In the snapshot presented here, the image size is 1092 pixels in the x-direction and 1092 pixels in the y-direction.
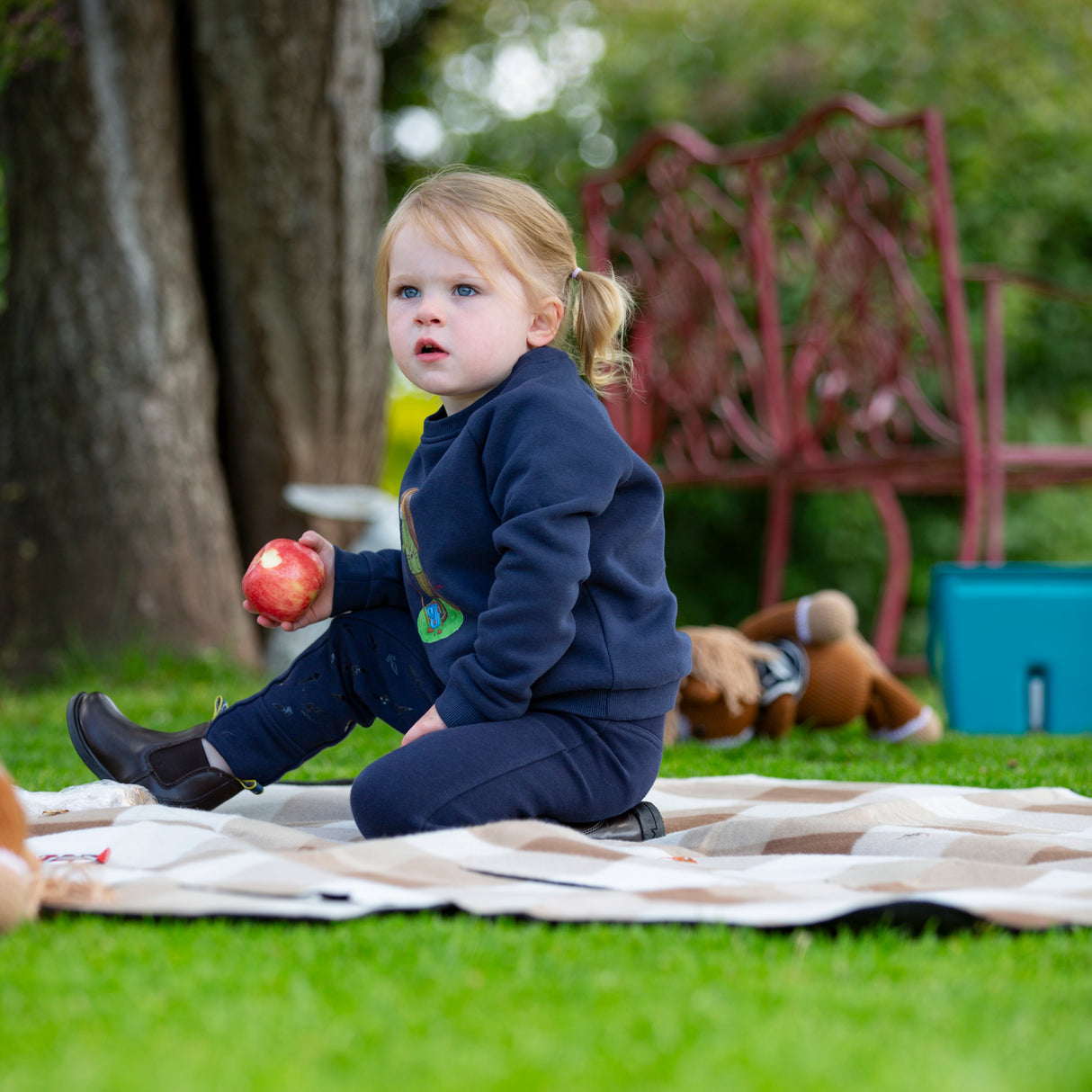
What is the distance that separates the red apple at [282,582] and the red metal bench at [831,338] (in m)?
2.13

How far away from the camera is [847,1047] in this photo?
0.94 meters

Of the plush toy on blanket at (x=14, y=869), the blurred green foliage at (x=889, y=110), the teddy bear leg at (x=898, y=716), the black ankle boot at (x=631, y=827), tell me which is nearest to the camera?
the plush toy on blanket at (x=14, y=869)

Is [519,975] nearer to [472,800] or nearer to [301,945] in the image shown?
[301,945]

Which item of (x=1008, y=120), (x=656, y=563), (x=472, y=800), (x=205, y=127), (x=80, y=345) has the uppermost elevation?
(x=1008, y=120)

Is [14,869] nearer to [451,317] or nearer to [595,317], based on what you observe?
[451,317]

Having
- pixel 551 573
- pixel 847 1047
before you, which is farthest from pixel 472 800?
pixel 847 1047

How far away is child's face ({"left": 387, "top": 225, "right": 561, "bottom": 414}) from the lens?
6.30 feet

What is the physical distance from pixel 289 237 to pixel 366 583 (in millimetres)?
2347

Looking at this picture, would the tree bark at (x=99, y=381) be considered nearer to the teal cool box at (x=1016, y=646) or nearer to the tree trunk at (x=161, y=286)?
the tree trunk at (x=161, y=286)

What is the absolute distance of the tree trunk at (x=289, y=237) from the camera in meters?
4.03

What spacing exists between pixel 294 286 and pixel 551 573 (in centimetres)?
280

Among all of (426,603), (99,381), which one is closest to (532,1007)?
(426,603)

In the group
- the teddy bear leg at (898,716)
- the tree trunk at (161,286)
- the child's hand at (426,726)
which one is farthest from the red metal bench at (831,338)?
the child's hand at (426,726)

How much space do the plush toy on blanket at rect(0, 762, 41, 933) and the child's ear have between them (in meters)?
1.02
